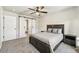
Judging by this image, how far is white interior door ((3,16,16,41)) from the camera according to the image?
5288mm

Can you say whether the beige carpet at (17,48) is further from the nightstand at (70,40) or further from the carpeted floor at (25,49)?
the nightstand at (70,40)

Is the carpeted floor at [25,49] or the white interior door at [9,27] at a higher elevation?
the white interior door at [9,27]

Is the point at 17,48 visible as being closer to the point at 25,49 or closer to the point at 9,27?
the point at 25,49

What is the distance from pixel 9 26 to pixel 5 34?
69 cm

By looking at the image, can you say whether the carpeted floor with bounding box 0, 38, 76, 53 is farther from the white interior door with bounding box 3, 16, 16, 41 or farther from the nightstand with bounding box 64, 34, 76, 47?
the white interior door with bounding box 3, 16, 16, 41

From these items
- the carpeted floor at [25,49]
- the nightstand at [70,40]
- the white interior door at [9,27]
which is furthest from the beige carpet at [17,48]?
the nightstand at [70,40]

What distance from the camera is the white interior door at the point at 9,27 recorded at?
208 inches

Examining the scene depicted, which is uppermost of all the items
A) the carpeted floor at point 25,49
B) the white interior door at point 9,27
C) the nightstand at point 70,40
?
the white interior door at point 9,27

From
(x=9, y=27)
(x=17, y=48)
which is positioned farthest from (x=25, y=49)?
(x=9, y=27)

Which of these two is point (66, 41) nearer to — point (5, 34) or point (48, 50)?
point (48, 50)

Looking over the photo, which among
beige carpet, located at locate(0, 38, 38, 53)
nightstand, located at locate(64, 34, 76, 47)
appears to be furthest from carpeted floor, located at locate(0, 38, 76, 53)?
nightstand, located at locate(64, 34, 76, 47)

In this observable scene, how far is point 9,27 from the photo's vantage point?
5.55m

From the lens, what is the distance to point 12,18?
5762mm
